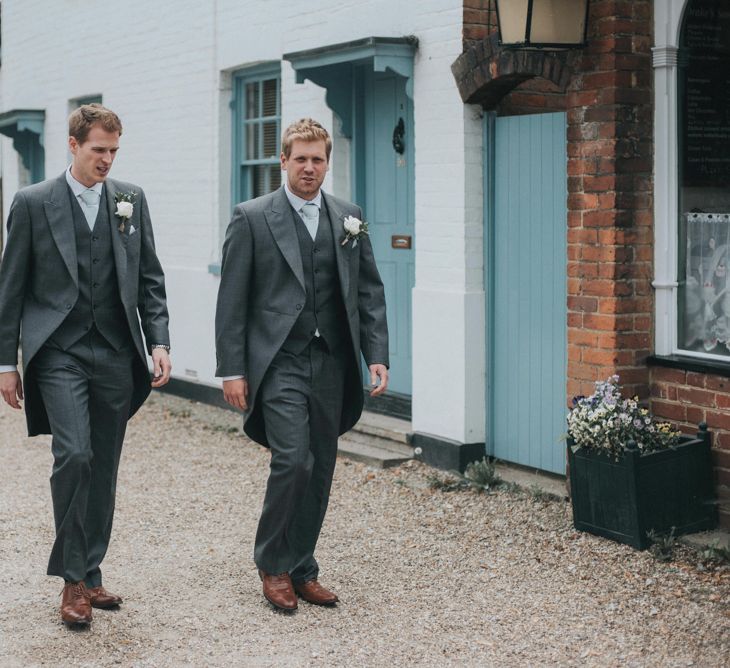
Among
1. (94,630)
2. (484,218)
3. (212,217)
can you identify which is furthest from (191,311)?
(94,630)

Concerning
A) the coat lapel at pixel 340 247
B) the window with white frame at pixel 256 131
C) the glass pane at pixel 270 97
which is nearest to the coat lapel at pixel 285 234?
the coat lapel at pixel 340 247

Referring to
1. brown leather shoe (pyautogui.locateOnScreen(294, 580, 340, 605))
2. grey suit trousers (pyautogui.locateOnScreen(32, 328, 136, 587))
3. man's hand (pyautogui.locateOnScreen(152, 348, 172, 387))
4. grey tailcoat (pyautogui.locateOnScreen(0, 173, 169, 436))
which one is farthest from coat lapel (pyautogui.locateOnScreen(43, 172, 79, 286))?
brown leather shoe (pyautogui.locateOnScreen(294, 580, 340, 605))

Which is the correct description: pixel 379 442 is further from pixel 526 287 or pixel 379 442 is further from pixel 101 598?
pixel 101 598

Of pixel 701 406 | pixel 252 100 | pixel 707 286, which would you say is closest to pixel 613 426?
pixel 701 406

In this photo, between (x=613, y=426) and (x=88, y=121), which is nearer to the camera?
(x=88, y=121)

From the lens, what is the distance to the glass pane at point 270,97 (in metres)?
10.8

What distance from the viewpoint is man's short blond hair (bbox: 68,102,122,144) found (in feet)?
17.0

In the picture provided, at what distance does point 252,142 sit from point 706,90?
5145 mm

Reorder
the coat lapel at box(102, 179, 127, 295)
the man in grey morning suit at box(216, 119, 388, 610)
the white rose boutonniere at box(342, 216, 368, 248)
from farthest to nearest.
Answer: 1. the white rose boutonniere at box(342, 216, 368, 248)
2. the man in grey morning suit at box(216, 119, 388, 610)
3. the coat lapel at box(102, 179, 127, 295)

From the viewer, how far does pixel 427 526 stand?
23.3 ft

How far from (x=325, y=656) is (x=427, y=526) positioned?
2.17 m

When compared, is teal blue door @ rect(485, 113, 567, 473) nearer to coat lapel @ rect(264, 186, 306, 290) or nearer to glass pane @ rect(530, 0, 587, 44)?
glass pane @ rect(530, 0, 587, 44)

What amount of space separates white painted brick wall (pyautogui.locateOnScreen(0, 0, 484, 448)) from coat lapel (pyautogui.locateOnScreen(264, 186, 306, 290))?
2889 mm

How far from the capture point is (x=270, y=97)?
1094 cm
